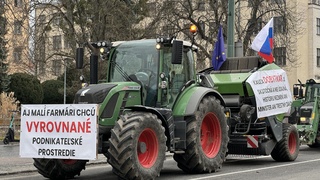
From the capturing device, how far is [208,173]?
42.2 feet

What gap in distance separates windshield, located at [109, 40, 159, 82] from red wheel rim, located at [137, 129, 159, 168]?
5.22ft

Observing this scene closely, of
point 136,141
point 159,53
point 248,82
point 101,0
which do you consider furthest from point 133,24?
point 136,141

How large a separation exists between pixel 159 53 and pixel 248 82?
3.51 m

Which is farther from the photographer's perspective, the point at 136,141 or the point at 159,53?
the point at 159,53

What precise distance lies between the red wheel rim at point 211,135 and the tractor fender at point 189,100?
2.16 ft

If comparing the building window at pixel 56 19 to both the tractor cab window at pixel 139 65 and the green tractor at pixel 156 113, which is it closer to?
the green tractor at pixel 156 113

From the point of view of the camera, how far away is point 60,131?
11.2m

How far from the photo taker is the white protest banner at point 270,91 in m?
15.0

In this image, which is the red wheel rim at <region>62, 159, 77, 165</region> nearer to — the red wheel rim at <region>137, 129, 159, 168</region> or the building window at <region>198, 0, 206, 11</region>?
the red wheel rim at <region>137, 129, 159, 168</region>

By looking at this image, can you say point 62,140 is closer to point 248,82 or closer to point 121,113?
point 121,113

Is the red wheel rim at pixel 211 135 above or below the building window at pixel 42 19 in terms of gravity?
below

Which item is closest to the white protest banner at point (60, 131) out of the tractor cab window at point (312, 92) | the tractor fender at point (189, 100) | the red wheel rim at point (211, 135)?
the tractor fender at point (189, 100)

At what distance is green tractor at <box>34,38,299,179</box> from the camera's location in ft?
35.3

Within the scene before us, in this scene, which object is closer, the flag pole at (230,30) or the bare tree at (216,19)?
the flag pole at (230,30)
